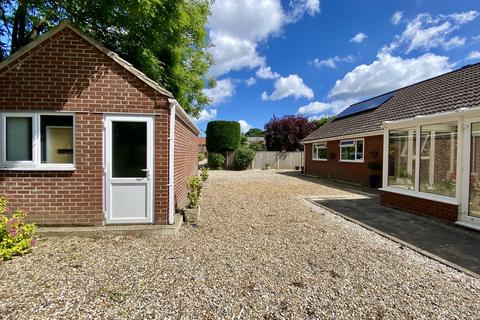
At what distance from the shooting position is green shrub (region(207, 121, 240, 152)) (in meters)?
23.8

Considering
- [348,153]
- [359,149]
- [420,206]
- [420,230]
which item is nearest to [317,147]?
[348,153]

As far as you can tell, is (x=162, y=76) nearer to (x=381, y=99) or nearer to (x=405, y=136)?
(x=405, y=136)

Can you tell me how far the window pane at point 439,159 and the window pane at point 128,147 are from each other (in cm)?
711

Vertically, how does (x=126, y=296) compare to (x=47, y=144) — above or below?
below

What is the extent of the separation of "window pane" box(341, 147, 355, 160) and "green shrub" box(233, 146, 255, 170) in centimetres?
960

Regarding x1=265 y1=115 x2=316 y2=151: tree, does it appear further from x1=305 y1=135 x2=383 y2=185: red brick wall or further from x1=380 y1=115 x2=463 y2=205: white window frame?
x1=380 y1=115 x2=463 y2=205: white window frame

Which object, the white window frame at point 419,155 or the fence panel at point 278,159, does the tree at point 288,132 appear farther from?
the white window frame at point 419,155

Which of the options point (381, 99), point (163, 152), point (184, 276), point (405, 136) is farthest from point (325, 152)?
point (184, 276)

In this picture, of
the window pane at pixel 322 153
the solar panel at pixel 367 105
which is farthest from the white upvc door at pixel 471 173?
the window pane at pixel 322 153

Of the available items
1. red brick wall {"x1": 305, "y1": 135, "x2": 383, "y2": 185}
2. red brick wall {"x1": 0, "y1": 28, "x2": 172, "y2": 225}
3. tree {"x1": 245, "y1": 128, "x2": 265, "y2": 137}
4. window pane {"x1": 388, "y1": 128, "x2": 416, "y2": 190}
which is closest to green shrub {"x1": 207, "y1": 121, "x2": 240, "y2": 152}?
red brick wall {"x1": 305, "y1": 135, "x2": 383, "y2": 185}

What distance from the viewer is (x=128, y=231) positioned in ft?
16.5

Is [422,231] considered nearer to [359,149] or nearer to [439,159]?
[439,159]

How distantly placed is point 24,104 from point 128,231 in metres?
3.15

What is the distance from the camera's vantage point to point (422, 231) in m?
5.59
